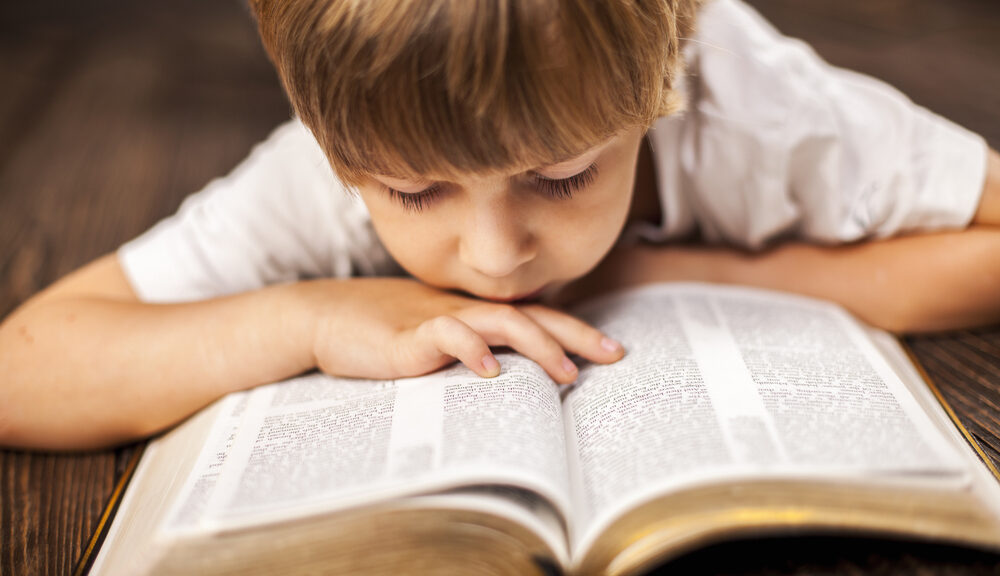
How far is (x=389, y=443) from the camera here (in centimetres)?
51

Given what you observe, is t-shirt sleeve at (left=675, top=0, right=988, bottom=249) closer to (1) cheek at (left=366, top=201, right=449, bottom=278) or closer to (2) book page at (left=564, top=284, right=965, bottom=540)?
(2) book page at (left=564, top=284, right=965, bottom=540)

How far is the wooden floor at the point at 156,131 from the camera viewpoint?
22.3 inches

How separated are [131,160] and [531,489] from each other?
1126 mm

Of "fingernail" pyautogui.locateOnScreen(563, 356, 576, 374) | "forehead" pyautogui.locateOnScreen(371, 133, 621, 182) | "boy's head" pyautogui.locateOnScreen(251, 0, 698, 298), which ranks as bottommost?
"fingernail" pyautogui.locateOnScreen(563, 356, 576, 374)

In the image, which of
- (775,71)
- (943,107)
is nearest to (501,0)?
(775,71)

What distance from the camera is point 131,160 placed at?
1.32 metres

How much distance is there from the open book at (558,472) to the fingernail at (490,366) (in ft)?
0.03

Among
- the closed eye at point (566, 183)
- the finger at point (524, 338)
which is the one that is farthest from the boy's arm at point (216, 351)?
the closed eye at point (566, 183)

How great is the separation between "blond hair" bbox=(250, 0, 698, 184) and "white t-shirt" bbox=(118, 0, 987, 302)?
257 millimetres

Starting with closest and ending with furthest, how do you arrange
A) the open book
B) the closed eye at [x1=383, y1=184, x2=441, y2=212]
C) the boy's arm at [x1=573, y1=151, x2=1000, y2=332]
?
the open book, the closed eye at [x1=383, y1=184, x2=441, y2=212], the boy's arm at [x1=573, y1=151, x2=1000, y2=332]

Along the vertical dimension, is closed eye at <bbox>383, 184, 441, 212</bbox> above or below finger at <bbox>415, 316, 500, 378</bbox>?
above

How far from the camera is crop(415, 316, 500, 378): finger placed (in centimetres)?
57

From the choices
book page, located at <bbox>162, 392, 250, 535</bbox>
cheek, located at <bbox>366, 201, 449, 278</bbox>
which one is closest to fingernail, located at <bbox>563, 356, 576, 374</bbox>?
cheek, located at <bbox>366, 201, 449, 278</bbox>

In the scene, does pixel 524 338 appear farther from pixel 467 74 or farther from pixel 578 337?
pixel 467 74
